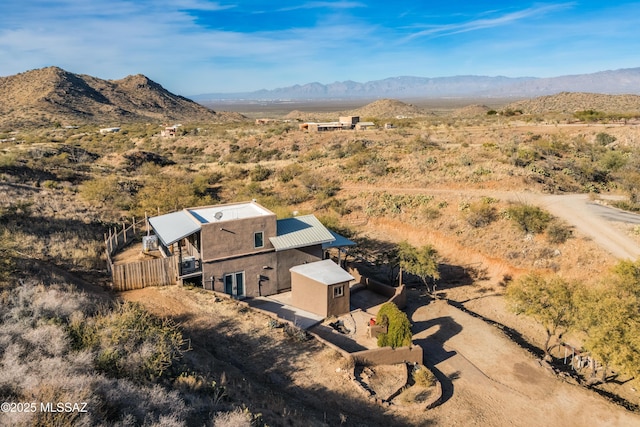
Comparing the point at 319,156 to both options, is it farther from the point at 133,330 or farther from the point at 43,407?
the point at 43,407

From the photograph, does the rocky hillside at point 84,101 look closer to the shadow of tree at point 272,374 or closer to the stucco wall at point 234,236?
the stucco wall at point 234,236

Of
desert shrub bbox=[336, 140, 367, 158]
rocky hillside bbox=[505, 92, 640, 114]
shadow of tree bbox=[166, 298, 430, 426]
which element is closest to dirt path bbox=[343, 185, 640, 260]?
desert shrub bbox=[336, 140, 367, 158]

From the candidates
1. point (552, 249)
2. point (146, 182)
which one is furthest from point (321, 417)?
point (146, 182)

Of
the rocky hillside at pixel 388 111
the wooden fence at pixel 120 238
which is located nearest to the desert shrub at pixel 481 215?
the wooden fence at pixel 120 238

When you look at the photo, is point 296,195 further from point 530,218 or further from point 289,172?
point 530,218

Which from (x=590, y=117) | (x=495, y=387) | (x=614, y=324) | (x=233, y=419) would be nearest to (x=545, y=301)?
(x=614, y=324)
